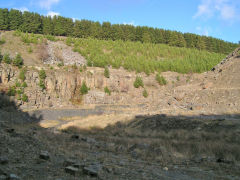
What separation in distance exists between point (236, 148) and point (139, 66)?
45637mm

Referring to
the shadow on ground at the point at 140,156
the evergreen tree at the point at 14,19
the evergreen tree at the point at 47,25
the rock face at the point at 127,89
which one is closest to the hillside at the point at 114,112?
the shadow on ground at the point at 140,156

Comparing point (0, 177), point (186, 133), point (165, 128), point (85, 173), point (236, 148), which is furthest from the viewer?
point (165, 128)

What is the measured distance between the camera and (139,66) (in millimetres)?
55125

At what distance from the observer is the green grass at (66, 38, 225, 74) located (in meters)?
55.3

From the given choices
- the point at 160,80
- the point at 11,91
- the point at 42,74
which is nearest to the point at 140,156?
the point at 11,91

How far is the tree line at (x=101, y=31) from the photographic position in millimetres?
63719

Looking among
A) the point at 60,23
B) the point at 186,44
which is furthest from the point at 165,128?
the point at 186,44

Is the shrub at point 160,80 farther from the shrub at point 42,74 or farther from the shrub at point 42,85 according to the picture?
the shrub at point 42,85

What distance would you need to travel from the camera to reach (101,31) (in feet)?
244

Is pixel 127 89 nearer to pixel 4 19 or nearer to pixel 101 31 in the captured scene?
pixel 101 31

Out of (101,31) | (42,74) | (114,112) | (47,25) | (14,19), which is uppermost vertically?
(101,31)

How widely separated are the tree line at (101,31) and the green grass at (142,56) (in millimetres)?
6578

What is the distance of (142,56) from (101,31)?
19383 mm

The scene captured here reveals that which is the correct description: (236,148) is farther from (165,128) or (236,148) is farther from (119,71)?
(119,71)
